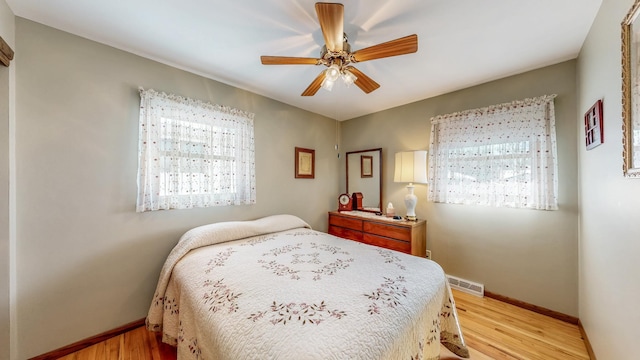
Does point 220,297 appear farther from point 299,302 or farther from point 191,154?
point 191,154

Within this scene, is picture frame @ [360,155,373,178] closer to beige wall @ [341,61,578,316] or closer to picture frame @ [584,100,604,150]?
beige wall @ [341,61,578,316]

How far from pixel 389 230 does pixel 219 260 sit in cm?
192

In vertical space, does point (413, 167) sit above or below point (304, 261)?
above

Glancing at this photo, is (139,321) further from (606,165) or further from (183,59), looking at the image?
(606,165)

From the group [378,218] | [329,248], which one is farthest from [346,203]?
[329,248]

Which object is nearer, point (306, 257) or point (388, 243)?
point (306, 257)

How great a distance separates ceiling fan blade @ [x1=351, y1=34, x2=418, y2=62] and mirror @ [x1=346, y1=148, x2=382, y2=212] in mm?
1919

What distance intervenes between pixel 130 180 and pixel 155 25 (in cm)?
126

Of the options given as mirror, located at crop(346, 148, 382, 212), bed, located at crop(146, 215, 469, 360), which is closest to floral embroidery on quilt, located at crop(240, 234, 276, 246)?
bed, located at crop(146, 215, 469, 360)

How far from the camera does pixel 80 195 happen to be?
164cm

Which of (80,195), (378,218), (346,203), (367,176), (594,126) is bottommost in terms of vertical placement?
(378,218)

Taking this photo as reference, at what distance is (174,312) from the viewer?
1543 millimetres

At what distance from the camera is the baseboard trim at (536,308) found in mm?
1892

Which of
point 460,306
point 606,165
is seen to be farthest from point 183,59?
point 460,306
